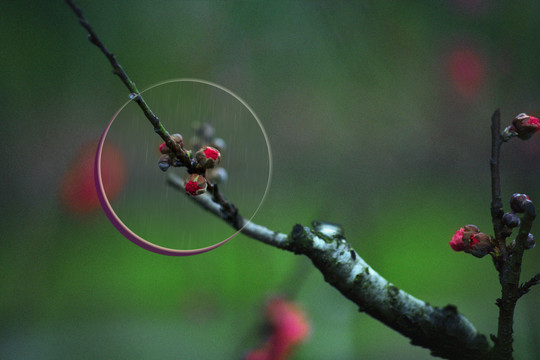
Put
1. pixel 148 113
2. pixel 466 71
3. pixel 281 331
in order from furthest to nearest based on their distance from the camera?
1. pixel 466 71
2. pixel 281 331
3. pixel 148 113

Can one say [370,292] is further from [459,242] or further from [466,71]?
[466,71]

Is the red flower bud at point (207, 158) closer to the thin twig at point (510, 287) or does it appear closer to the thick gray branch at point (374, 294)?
the thick gray branch at point (374, 294)

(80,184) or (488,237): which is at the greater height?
(80,184)

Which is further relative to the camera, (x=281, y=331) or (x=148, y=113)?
(x=281, y=331)

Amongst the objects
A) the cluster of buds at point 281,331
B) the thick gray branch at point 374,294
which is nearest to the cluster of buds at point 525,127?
the thick gray branch at point 374,294

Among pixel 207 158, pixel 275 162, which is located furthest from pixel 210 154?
pixel 275 162

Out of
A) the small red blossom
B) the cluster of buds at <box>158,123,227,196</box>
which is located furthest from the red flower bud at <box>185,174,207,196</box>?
the small red blossom
